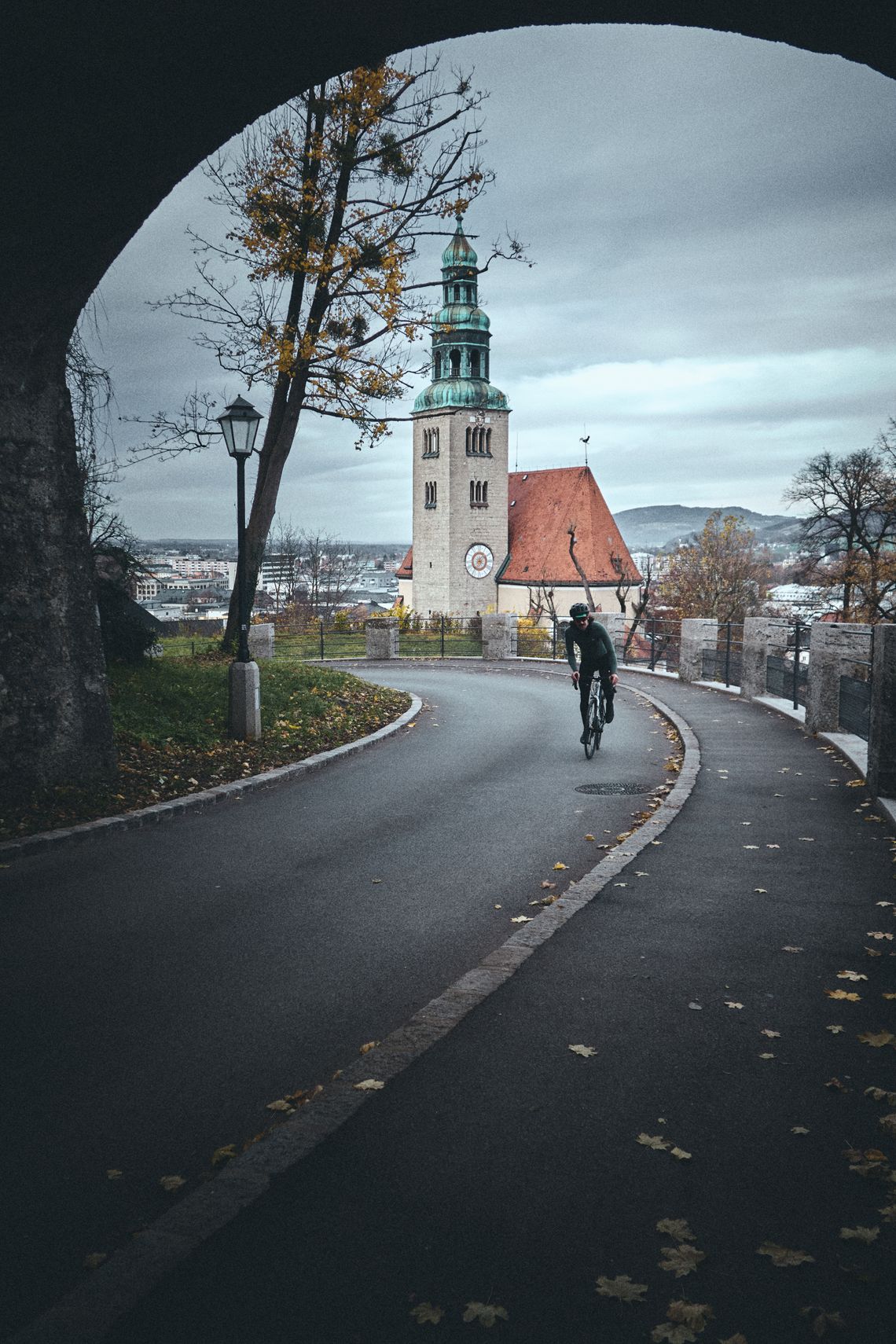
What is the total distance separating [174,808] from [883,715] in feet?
21.4

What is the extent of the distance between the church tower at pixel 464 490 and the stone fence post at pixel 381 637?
52.1 m

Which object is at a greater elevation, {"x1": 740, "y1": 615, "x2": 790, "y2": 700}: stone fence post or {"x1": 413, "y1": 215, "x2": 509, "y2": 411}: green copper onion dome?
{"x1": 413, "y1": 215, "x2": 509, "y2": 411}: green copper onion dome

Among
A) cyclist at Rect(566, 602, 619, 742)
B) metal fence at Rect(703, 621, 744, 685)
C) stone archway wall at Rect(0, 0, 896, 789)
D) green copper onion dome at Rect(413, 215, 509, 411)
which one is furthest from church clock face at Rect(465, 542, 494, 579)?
stone archway wall at Rect(0, 0, 896, 789)

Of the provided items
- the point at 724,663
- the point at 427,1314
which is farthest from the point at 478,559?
the point at 427,1314

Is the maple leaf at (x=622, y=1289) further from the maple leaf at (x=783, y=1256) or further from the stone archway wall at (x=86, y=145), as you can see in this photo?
the stone archway wall at (x=86, y=145)

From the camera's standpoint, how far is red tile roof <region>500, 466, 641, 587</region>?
8325cm

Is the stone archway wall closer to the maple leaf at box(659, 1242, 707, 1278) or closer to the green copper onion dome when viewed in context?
the maple leaf at box(659, 1242, 707, 1278)

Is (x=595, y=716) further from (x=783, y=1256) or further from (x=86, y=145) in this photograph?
(x=783, y=1256)

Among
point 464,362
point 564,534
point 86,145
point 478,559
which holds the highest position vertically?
point 464,362

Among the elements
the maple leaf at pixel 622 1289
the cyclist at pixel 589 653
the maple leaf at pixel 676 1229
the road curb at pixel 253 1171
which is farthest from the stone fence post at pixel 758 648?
the maple leaf at pixel 622 1289

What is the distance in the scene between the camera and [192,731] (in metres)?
12.0

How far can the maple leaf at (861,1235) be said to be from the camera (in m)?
3.06

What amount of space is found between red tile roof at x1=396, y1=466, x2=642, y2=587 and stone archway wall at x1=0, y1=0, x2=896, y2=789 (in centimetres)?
7321

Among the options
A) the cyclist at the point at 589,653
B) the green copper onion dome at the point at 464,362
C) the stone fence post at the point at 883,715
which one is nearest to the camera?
the stone fence post at the point at 883,715
